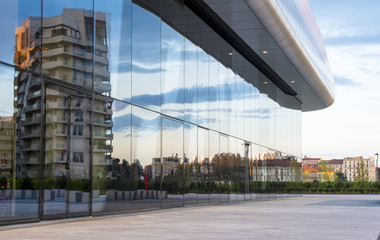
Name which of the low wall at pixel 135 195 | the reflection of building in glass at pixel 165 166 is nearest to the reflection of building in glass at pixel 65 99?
the low wall at pixel 135 195

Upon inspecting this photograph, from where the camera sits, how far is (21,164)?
37.8 feet

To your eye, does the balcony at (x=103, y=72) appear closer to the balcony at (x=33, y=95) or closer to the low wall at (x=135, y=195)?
the balcony at (x=33, y=95)

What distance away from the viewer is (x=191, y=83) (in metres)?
22.0

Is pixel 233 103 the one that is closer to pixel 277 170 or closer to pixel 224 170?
pixel 224 170

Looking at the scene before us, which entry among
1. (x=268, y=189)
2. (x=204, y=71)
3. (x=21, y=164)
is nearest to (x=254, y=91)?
(x=268, y=189)

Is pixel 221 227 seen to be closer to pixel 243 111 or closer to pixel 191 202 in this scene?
pixel 191 202

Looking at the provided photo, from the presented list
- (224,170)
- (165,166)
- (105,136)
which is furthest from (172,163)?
Answer: (224,170)

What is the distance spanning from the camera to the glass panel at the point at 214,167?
2408 cm

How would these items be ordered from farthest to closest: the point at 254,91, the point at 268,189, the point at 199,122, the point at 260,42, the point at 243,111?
the point at 268,189, the point at 254,91, the point at 243,111, the point at 260,42, the point at 199,122

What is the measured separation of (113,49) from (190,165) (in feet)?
24.5

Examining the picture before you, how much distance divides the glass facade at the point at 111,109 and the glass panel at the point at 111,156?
0.03 m

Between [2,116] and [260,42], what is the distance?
51.4 ft

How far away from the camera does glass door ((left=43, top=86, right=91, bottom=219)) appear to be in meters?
12.6

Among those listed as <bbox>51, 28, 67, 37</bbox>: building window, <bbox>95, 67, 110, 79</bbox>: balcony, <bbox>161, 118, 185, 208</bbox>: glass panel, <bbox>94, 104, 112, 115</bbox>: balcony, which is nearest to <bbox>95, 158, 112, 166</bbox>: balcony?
<bbox>94, 104, 112, 115</bbox>: balcony
